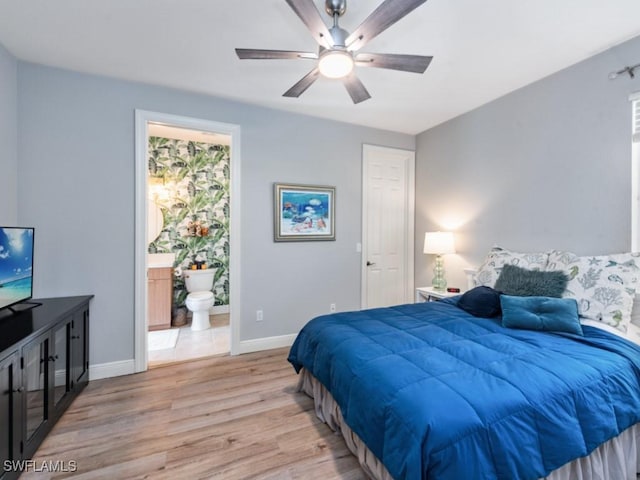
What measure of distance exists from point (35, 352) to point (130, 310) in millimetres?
1044

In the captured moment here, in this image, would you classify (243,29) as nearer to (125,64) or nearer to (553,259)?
(125,64)

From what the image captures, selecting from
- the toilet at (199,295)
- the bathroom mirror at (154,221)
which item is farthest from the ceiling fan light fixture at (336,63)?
the bathroom mirror at (154,221)

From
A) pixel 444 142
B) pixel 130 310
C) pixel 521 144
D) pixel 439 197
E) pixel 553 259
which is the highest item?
pixel 444 142

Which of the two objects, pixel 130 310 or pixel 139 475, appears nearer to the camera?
pixel 139 475

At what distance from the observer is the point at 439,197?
12.5 ft

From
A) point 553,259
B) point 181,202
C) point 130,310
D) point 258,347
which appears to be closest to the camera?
point 553,259

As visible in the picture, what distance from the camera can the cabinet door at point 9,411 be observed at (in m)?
1.39

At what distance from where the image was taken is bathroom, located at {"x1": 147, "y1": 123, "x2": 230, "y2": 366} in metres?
3.99

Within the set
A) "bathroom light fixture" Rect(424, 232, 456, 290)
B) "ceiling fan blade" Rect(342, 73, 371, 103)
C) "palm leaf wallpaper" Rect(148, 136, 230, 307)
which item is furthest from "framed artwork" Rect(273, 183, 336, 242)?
"palm leaf wallpaper" Rect(148, 136, 230, 307)

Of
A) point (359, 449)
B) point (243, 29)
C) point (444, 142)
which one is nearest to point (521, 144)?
point (444, 142)

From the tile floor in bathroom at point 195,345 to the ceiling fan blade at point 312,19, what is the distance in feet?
10.0

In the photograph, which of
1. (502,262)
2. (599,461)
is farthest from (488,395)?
(502,262)

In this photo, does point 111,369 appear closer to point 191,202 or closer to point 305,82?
point 191,202

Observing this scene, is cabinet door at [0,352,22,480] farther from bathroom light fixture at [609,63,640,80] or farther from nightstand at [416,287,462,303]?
bathroom light fixture at [609,63,640,80]
